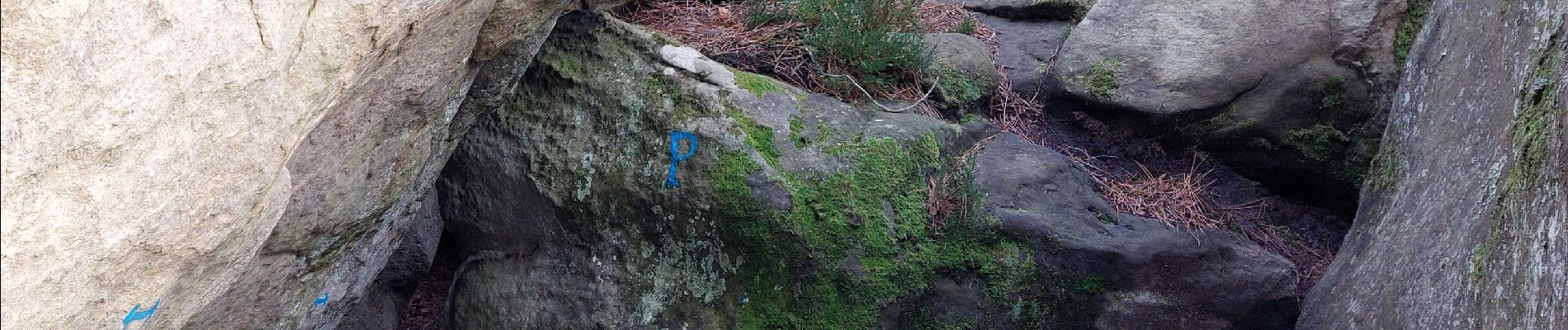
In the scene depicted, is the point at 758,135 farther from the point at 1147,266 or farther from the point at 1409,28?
the point at 1409,28

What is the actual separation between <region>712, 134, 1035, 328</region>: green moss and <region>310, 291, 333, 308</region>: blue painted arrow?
1672 millimetres

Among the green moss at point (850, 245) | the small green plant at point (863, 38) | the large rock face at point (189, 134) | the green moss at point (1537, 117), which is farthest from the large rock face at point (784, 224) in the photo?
the green moss at point (1537, 117)

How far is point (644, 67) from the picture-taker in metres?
4.68

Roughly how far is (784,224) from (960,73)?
1477 mm

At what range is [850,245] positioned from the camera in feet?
14.1

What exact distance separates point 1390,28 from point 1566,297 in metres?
2.85

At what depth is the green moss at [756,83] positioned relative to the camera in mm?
4570

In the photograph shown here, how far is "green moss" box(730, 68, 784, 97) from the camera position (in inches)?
180

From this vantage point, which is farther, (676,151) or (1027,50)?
(1027,50)

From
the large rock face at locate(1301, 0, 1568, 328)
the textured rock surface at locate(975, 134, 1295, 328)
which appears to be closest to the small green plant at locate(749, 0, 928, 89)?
the textured rock surface at locate(975, 134, 1295, 328)

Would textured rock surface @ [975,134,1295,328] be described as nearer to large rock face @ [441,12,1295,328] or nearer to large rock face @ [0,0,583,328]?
large rock face @ [441,12,1295,328]

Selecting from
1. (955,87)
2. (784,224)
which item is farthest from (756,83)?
(955,87)

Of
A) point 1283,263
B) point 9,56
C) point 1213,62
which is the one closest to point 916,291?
point 1283,263

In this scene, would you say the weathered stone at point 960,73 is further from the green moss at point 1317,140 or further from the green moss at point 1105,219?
the green moss at point 1317,140
